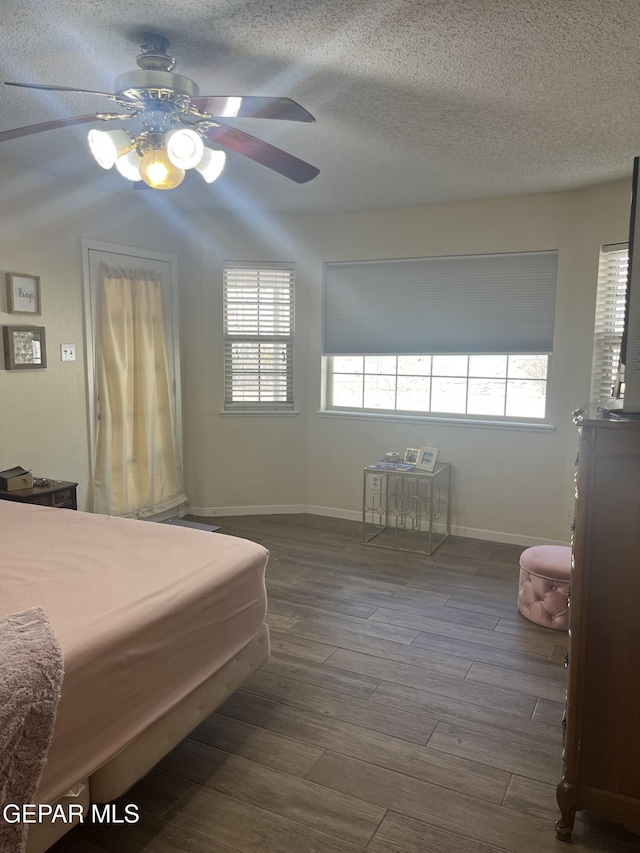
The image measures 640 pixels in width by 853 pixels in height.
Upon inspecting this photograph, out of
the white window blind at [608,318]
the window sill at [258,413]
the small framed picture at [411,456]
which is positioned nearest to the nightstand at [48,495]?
the window sill at [258,413]

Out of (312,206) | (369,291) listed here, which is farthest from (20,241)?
(369,291)

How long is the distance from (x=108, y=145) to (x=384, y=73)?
1.17 metres

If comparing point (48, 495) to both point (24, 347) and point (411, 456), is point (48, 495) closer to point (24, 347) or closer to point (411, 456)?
point (24, 347)

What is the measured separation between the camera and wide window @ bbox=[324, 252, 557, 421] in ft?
15.0

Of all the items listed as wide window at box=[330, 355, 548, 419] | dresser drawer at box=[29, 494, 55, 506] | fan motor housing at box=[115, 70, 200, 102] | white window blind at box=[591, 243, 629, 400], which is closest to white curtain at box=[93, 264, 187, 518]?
dresser drawer at box=[29, 494, 55, 506]

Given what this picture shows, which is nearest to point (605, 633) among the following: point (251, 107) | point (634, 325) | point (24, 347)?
point (634, 325)

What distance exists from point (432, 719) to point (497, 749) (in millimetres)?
281

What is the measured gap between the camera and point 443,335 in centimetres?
482

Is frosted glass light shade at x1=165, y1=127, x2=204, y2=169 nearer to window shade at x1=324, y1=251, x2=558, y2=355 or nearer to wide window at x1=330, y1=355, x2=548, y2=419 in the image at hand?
window shade at x1=324, y1=251, x2=558, y2=355

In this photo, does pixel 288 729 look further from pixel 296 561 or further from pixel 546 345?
pixel 546 345

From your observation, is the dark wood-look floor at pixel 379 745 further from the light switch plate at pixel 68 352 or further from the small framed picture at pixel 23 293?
the small framed picture at pixel 23 293

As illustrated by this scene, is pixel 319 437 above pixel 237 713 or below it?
above

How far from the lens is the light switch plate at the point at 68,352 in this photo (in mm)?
4195

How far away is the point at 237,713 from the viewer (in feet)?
8.32
